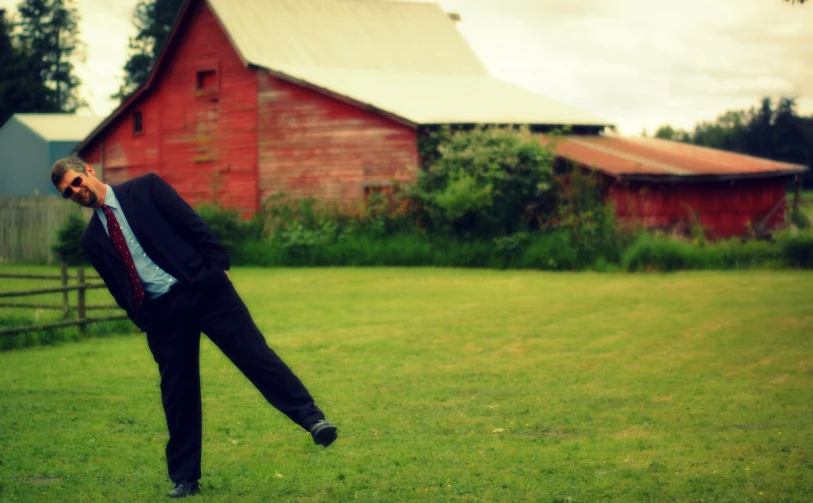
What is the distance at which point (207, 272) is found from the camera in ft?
20.8

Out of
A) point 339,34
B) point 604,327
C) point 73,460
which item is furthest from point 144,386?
point 339,34

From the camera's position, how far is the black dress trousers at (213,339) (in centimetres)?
636

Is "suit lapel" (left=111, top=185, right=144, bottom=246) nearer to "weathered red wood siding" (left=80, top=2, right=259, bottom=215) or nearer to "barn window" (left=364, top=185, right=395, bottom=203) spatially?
"barn window" (left=364, top=185, right=395, bottom=203)

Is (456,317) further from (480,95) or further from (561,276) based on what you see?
(480,95)

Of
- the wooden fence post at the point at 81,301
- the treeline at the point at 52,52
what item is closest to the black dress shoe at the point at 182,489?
the wooden fence post at the point at 81,301

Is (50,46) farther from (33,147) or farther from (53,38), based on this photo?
(33,147)

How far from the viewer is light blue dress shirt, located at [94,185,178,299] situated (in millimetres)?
6320

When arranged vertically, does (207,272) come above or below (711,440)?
above

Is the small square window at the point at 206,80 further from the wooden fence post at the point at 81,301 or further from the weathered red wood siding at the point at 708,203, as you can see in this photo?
the wooden fence post at the point at 81,301

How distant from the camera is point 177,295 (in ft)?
20.8

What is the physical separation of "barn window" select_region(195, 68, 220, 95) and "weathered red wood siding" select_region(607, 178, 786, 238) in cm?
1392

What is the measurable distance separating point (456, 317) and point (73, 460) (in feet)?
30.6

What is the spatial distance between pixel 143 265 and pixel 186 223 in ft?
1.13

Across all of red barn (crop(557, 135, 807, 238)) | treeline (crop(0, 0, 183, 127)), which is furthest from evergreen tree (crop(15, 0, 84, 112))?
red barn (crop(557, 135, 807, 238))
